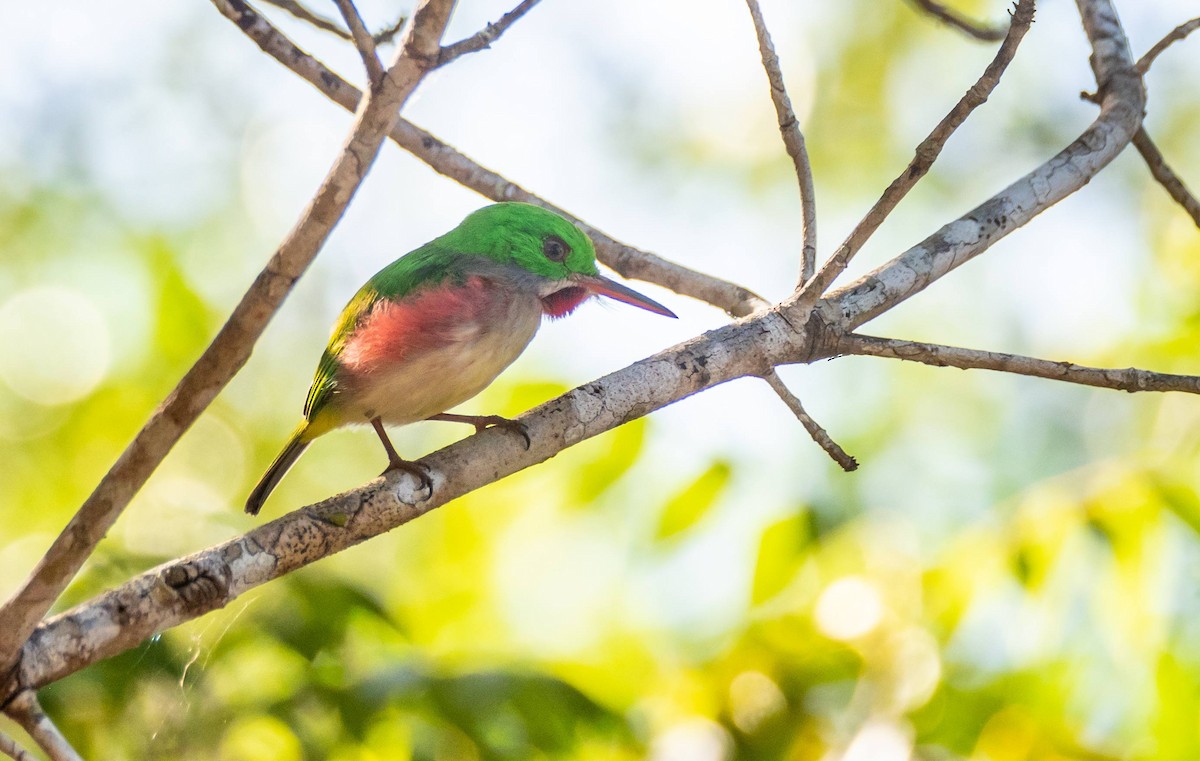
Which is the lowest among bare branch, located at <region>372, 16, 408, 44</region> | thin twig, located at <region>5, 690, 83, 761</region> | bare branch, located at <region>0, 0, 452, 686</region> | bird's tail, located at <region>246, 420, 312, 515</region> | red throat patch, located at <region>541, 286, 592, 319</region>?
thin twig, located at <region>5, 690, 83, 761</region>

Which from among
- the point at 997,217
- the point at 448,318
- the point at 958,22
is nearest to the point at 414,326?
the point at 448,318

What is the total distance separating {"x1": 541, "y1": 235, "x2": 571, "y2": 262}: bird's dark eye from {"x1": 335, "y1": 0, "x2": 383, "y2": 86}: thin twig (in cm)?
180

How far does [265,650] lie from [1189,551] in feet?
11.3

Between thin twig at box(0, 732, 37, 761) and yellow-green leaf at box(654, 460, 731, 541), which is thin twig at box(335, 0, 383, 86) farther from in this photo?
yellow-green leaf at box(654, 460, 731, 541)

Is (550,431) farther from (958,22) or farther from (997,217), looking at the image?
(958,22)

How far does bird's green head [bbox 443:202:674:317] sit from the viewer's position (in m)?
3.94

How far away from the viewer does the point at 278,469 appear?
3896mm

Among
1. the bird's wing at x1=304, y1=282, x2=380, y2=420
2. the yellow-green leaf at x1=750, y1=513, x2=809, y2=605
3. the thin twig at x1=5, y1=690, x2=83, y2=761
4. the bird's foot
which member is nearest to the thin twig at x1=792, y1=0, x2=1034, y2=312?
the yellow-green leaf at x1=750, y1=513, x2=809, y2=605

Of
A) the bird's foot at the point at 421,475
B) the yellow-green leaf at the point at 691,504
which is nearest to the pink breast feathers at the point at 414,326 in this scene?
the bird's foot at the point at 421,475

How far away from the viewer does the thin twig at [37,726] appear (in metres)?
2.12

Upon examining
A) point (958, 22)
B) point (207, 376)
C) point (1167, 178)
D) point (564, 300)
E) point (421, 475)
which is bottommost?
point (207, 376)

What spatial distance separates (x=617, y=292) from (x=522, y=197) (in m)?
0.52

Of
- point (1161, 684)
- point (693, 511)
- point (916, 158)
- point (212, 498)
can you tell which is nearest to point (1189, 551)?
point (1161, 684)

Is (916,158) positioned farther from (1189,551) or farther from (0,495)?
(0,495)
